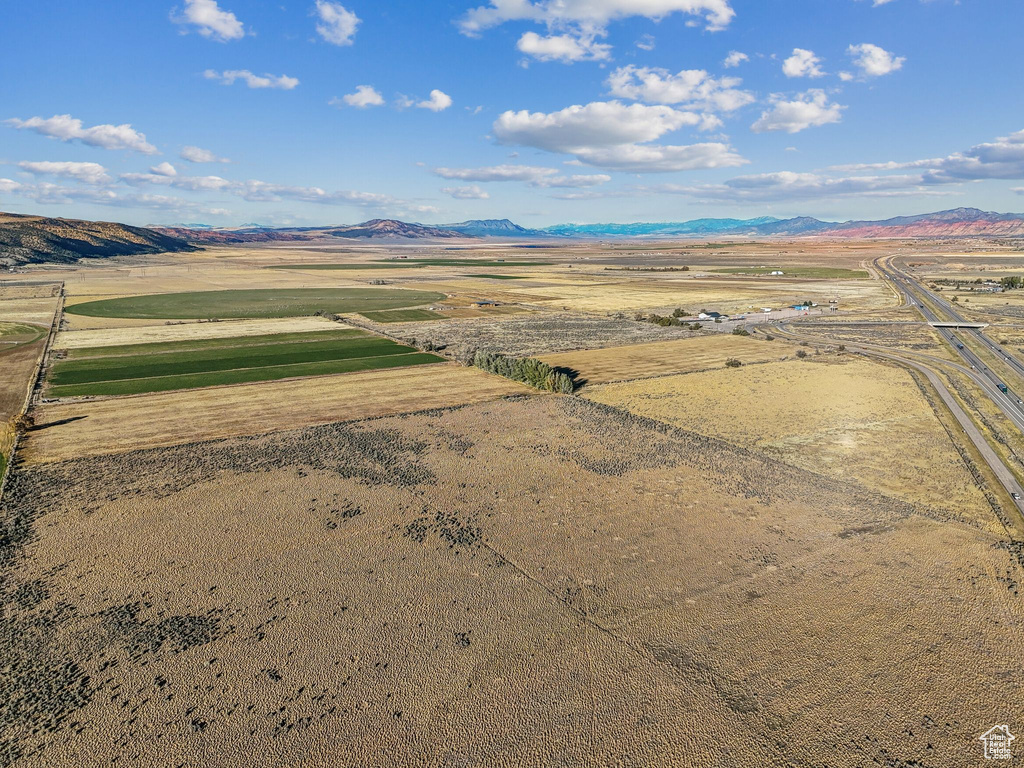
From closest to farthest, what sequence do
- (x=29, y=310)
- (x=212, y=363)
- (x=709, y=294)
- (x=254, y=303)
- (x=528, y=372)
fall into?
(x=528, y=372)
(x=212, y=363)
(x=29, y=310)
(x=254, y=303)
(x=709, y=294)

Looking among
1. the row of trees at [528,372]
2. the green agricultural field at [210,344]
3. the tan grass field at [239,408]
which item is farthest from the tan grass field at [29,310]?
the row of trees at [528,372]

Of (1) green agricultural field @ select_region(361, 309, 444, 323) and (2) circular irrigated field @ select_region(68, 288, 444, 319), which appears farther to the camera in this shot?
(2) circular irrigated field @ select_region(68, 288, 444, 319)

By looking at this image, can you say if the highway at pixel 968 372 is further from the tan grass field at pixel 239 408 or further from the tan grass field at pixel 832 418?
the tan grass field at pixel 239 408

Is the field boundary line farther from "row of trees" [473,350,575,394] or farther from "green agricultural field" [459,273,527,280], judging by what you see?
"green agricultural field" [459,273,527,280]

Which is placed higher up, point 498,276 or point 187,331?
point 498,276

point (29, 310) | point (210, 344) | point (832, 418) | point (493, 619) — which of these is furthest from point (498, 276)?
point (493, 619)

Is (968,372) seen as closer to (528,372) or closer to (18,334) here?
(528,372)

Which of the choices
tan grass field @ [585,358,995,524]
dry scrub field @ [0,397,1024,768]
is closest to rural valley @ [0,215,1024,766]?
dry scrub field @ [0,397,1024,768]
